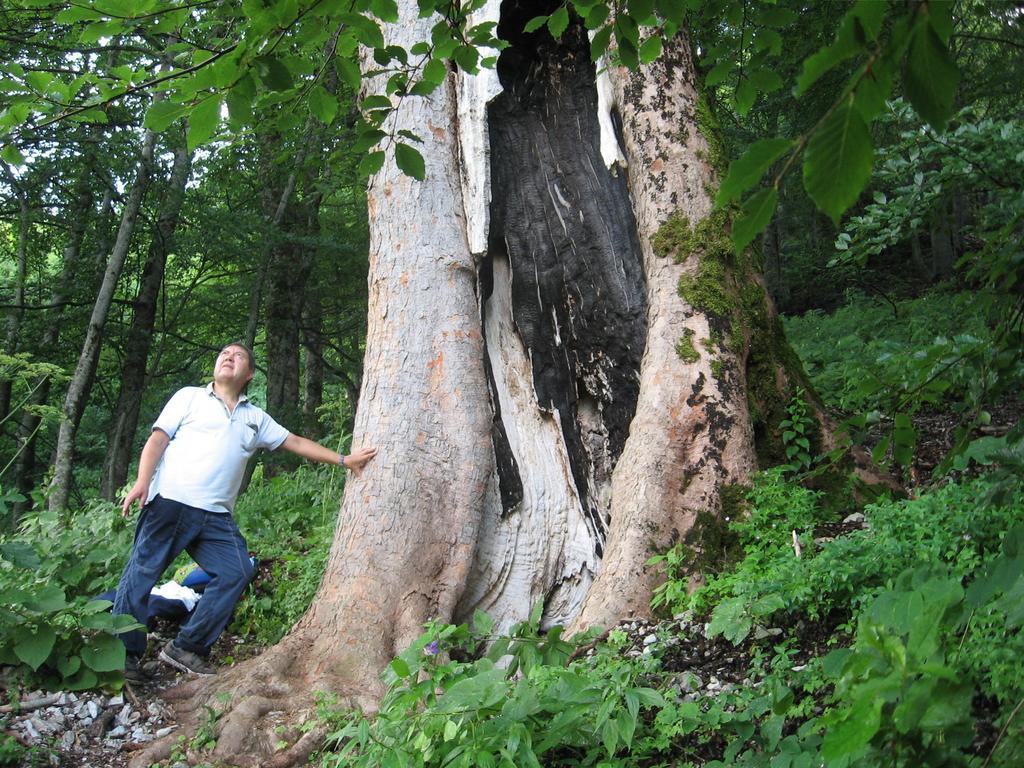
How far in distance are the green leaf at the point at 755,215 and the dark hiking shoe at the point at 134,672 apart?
4594 millimetres

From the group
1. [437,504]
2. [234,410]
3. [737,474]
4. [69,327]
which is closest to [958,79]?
[737,474]

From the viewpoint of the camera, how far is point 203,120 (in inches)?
80.8

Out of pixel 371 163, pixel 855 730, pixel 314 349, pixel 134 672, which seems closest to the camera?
pixel 855 730

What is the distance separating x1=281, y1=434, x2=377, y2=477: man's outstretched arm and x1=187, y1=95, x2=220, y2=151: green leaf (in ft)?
9.87

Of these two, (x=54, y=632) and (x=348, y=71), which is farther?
(x=54, y=632)

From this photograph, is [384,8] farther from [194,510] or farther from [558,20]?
[194,510]

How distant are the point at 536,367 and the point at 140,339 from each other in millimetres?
9553

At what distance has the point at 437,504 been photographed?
4977mm

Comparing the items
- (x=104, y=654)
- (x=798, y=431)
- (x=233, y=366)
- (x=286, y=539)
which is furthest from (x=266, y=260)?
(x=798, y=431)

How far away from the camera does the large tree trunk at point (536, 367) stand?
463 centimetres

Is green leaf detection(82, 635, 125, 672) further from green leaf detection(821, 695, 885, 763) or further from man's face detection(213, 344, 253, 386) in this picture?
green leaf detection(821, 695, 885, 763)

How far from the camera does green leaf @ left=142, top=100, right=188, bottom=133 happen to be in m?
2.10

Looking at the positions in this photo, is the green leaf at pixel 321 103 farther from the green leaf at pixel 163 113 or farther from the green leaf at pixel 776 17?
the green leaf at pixel 776 17

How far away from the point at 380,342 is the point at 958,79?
14.6 feet
